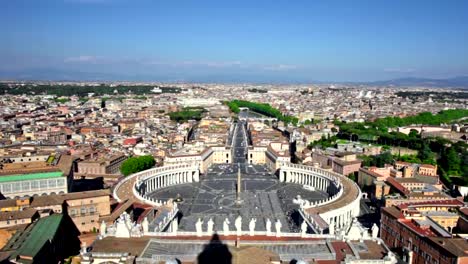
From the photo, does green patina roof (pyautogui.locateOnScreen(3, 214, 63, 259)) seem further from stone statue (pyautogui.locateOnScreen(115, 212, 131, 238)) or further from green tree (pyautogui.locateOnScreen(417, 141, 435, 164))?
green tree (pyautogui.locateOnScreen(417, 141, 435, 164))

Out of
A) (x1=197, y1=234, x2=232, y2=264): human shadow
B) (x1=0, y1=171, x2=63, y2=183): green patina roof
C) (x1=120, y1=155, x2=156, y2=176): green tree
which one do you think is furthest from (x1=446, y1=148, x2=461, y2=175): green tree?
(x1=0, y1=171, x2=63, y2=183): green patina roof

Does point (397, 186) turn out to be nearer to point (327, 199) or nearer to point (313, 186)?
point (327, 199)

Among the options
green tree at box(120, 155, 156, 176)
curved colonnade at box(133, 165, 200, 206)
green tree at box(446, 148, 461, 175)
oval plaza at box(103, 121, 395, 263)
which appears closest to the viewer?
oval plaza at box(103, 121, 395, 263)

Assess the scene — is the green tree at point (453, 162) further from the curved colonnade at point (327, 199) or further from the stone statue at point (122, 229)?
the stone statue at point (122, 229)

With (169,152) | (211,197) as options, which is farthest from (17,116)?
(211,197)

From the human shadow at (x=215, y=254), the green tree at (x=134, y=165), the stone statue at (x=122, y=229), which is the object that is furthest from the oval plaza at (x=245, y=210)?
the green tree at (x=134, y=165)

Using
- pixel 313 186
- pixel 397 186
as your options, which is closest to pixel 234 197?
pixel 313 186

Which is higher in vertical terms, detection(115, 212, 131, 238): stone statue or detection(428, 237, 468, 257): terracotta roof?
detection(115, 212, 131, 238): stone statue
